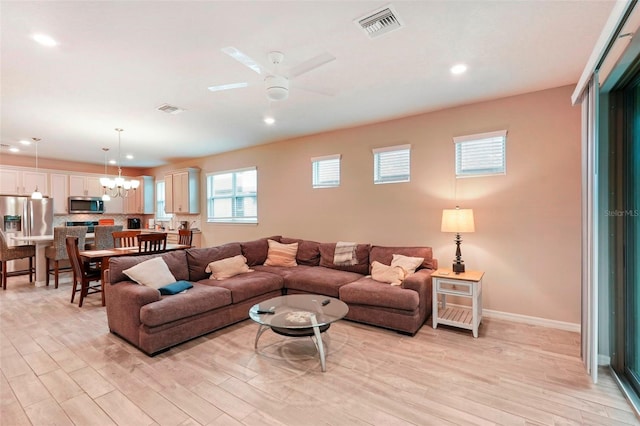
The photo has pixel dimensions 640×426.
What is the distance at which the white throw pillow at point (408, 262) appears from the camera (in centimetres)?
371

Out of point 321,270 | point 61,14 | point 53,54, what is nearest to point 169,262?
point 321,270

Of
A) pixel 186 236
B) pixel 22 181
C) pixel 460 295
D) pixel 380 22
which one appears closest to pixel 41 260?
pixel 22 181

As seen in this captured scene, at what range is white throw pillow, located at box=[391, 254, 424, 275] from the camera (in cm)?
371

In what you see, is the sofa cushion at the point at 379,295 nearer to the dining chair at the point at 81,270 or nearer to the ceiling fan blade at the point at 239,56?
the ceiling fan blade at the point at 239,56

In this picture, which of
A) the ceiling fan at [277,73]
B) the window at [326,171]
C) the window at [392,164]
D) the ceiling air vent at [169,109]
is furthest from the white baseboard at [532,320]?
the ceiling air vent at [169,109]

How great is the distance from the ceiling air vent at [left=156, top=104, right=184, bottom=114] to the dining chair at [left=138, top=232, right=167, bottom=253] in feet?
5.89

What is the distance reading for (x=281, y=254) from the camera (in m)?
4.85

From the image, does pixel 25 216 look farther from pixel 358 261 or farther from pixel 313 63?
pixel 313 63

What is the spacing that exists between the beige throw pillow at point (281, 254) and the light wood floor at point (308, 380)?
1.51 meters

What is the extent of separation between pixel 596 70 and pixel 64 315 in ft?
20.3

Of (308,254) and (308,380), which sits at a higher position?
(308,254)

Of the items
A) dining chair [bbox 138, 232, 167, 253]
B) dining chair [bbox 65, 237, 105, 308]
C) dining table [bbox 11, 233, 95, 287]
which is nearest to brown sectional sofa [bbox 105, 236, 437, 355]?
dining chair [bbox 138, 232, 167, 253]

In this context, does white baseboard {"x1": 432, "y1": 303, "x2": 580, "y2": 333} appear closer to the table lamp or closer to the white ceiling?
the table lamp

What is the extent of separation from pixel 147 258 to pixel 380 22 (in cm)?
346
